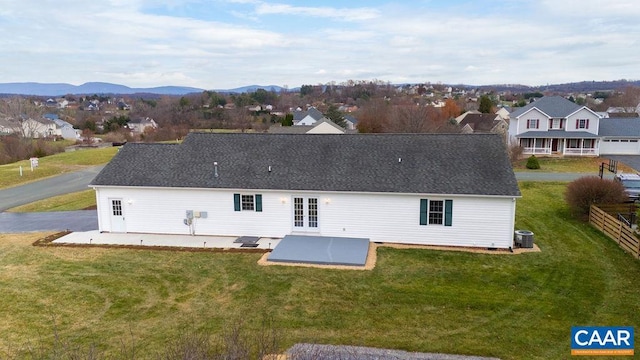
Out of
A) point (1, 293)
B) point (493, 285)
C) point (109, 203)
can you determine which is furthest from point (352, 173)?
point (1, 293)

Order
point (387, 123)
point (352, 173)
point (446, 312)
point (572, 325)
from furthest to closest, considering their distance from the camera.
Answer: point (387, 123) → point (352, 173) → point (446, 312) → point (572, 325)

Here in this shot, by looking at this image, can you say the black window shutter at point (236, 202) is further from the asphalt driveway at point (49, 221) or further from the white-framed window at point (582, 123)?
the white-framed window at point (582, 123)

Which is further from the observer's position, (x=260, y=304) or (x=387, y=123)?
(x=387, y=123)

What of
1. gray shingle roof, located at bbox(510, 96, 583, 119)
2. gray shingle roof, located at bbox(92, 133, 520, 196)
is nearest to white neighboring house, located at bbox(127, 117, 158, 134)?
gray shingle roof, located at bbox(510, 96, 583, 119)

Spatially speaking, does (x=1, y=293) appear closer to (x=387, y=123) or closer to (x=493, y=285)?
(x=493, y=285)

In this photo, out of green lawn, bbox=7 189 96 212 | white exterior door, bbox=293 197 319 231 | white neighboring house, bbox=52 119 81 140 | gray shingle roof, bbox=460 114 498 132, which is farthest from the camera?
white neighboring house, bbox=52 119 81 140

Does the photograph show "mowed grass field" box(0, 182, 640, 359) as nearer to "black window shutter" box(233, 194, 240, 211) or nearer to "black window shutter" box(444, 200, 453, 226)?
"black window shutter" box(444, 200, 453, 226)

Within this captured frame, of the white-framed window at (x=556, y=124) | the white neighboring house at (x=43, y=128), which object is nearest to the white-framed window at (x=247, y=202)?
the white-framed window at (x=556, y=124)

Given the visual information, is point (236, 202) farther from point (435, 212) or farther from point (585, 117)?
point (585, 117)
